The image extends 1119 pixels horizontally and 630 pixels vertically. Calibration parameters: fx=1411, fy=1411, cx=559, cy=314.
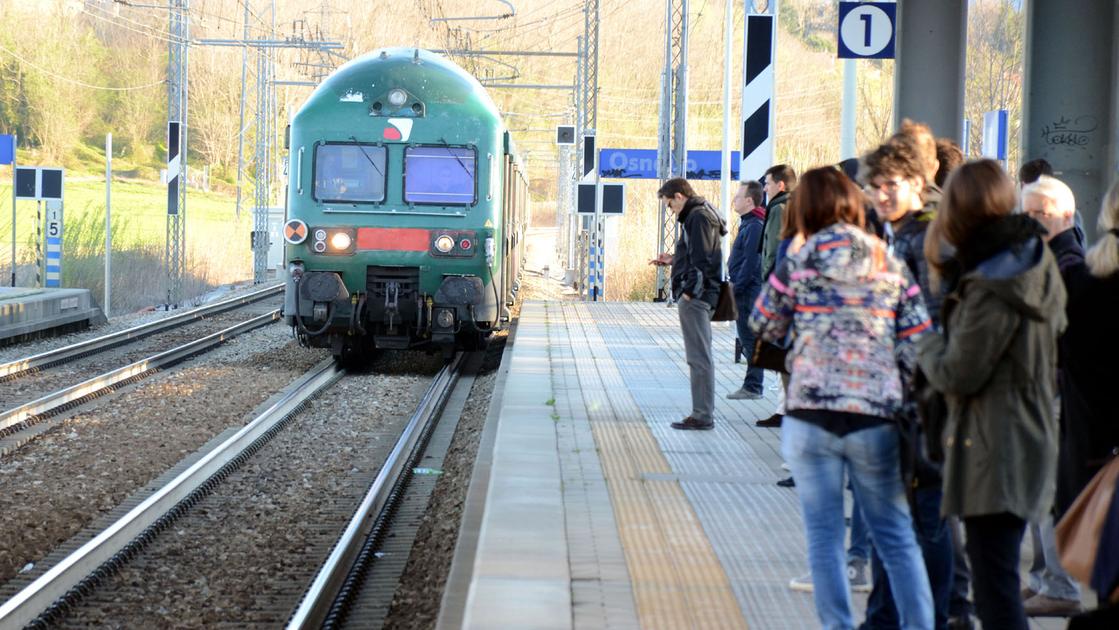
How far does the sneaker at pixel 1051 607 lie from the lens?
547 centimetres

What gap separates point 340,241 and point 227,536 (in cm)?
743

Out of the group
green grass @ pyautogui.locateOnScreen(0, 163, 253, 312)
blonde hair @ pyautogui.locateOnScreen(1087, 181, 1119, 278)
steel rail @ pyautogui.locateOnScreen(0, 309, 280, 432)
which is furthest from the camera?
green grass @ pyautogui.locateOnScreen(0, 163, 253, 312)

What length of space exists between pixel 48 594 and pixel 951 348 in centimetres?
492

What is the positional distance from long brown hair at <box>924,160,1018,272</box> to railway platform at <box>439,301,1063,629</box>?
181 centimetres

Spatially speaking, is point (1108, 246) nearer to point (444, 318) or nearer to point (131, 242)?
point (444, 318)

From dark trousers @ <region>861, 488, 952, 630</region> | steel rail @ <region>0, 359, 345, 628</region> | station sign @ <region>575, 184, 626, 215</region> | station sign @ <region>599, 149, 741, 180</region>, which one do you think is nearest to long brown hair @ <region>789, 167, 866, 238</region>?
dark trousers @ <region>861, 488, 952, 630</region>

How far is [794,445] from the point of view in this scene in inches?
181

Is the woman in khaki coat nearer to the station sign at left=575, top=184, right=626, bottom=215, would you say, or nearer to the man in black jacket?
the man in black jacket

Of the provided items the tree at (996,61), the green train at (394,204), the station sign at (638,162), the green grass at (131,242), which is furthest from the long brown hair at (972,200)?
the station sign at (638,162)

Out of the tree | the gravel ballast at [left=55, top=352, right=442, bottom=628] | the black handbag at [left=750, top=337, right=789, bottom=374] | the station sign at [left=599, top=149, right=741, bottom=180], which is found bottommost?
the gravel ballast at [left=55, top=352, right=442, bottom=628]

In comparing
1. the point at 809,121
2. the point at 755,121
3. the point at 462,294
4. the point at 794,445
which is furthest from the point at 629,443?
the point at 809,121

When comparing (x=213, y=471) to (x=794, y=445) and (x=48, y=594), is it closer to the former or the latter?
(x=48, y=594)

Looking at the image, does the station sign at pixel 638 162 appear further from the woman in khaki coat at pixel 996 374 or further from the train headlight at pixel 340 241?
the woman in khaki coat at pixel 996 374

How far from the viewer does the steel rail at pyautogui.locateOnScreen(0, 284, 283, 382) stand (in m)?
16.1
